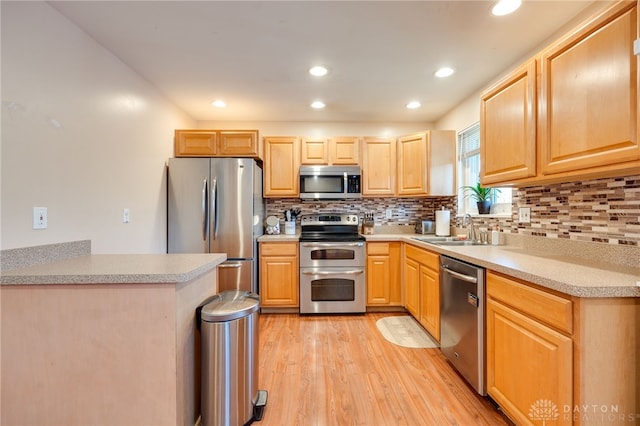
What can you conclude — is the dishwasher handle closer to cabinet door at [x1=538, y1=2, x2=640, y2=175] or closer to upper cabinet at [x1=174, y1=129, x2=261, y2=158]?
cabinet door at [x1=538, y1=2, x2=640, y2=175]

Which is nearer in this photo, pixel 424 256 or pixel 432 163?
pixel 424 256

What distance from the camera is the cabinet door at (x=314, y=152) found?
3.49 metres

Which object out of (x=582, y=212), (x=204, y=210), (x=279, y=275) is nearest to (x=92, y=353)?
(x=204, y=210)

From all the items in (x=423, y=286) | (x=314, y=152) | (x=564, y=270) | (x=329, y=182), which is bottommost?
(x=423, y=286)

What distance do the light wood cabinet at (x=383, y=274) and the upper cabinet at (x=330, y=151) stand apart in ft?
3.77

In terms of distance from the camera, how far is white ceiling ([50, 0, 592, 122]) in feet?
5.36

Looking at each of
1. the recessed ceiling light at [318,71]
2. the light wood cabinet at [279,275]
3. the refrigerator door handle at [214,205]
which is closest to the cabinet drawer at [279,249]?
the light wood cabinet at [279,275]

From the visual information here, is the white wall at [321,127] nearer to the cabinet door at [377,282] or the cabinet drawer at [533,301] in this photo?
the cabinet door at [377,282]

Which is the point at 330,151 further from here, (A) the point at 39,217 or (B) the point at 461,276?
(A) the point at 39,217

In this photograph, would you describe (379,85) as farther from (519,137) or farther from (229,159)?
(229,159)

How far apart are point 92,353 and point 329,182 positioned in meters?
2.70

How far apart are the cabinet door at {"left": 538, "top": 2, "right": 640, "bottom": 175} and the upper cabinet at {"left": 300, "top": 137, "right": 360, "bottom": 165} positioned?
2.14m

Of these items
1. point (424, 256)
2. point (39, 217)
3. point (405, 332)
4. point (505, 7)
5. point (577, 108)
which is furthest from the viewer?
point (405, 332)

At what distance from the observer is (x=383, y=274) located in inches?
126
